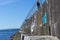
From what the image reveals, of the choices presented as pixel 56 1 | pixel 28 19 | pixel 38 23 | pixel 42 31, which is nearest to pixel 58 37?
pixel 56 1

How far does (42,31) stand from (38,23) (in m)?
1.14

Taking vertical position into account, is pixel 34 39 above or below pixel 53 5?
below

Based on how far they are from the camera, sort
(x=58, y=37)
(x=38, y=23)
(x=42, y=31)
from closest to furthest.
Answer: (x=58, y=37) < (x=42, y=31) < (x=38, y=23)

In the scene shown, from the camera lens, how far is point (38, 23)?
7074 millimetres

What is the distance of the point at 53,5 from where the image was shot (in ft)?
14.0

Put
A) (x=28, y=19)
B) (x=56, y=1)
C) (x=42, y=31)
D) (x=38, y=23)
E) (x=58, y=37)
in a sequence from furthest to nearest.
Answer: (x=28, y=19) < (x=38, y=23) < (x=42, y=31) < (x=56, y=1) < (x=58, y=37)

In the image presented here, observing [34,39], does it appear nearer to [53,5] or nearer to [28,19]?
[53,5]

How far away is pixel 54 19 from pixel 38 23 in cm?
289

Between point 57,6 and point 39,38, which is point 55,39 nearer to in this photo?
point 39,38

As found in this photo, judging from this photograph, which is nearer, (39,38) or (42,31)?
(39,38)

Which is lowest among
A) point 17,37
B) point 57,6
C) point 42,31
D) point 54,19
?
point 17,37

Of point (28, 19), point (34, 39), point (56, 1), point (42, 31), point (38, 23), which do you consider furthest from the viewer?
point (28, 19)

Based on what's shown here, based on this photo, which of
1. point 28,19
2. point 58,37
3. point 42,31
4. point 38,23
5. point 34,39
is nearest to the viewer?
point 34,39

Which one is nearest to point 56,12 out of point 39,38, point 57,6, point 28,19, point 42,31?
point 57,6
